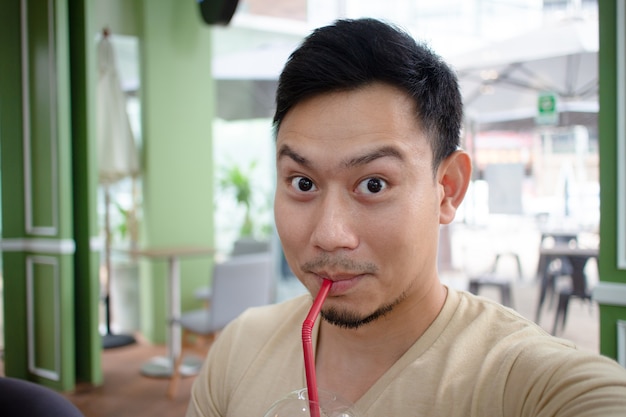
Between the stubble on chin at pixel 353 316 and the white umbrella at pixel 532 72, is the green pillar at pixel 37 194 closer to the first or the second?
the white umbrella at pixel 532 72

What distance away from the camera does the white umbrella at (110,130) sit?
14.5ft

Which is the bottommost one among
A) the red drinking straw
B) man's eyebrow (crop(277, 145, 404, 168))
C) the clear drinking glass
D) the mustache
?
the clear drinking glass

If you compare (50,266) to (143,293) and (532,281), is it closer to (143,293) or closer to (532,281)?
(143,293)

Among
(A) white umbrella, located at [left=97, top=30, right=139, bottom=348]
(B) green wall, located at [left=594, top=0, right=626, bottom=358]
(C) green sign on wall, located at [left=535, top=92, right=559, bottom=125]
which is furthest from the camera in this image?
(A) white umbrella, located at [left=97, top=30, right=139, bottom=348]

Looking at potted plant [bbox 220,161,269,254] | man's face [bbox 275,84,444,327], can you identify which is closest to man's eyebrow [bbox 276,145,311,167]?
man's face [bbox 275,84,444,327]

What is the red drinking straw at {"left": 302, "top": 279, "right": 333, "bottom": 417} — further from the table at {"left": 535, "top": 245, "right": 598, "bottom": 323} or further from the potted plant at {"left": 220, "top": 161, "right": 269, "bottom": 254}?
the potted plant at {"left": 220, "top": 161, "right": 269, "bottom": 254}

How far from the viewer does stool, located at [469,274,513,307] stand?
3.25 metres

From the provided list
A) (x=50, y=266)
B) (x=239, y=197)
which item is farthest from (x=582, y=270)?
(x=239, y=197)

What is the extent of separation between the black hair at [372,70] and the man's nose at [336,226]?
6.9 inches

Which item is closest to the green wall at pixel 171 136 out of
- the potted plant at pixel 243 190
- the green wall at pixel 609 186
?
the potted plant at pixel 243 190

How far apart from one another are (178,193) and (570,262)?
3325mm

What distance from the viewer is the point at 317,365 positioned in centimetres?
104

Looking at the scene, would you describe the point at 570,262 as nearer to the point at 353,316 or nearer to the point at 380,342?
the point at 380,342

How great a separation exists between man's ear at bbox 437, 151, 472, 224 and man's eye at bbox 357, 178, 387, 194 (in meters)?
0.16
